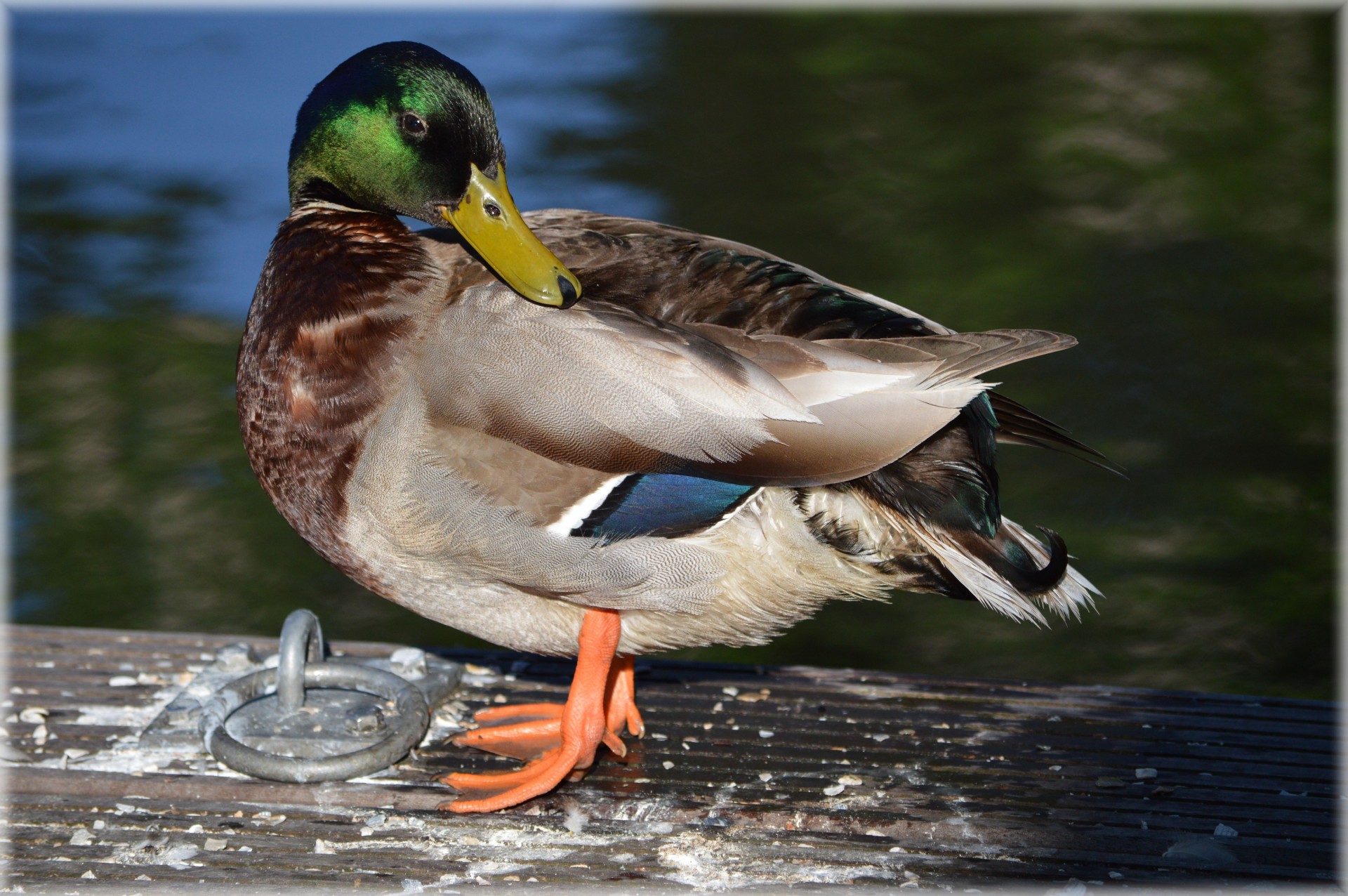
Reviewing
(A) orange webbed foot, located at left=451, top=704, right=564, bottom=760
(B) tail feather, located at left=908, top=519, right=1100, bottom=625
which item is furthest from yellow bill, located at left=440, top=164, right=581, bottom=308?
(A) orange webbed foot, located at left=451, top=704, right=564, bottom=760

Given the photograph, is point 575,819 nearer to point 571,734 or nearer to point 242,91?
point 571,734

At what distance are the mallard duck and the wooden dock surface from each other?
18cm

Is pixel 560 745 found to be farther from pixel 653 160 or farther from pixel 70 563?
pixel 653 160

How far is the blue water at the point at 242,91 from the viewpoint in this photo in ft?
23.4

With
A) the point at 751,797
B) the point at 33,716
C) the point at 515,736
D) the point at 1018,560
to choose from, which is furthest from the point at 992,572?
the point at 33,716

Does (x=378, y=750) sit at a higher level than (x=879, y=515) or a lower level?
lower

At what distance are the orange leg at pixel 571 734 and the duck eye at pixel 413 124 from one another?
94 cm

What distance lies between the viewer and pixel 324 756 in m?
2.64

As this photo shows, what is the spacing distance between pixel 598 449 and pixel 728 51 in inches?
292

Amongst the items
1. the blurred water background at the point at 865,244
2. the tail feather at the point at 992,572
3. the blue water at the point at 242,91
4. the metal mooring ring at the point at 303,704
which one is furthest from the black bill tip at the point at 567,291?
the blue water at the point at 242,91

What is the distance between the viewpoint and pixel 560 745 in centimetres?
278

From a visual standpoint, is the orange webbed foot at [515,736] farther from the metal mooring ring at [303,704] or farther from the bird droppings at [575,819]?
the bird droppings at [575,819]

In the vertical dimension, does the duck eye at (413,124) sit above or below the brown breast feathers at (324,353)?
above

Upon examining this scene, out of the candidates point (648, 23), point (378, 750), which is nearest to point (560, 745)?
point (378, 750)
